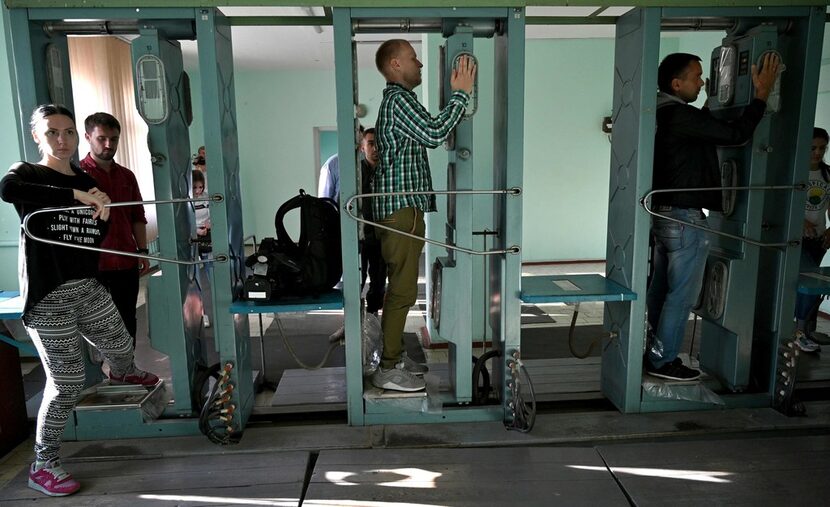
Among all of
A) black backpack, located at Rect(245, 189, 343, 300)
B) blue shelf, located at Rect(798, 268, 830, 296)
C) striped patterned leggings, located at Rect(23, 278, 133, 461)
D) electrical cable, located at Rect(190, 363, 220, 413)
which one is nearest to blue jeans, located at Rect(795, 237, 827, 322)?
blue shelf, located at Rect(798, 268, 830, 296)

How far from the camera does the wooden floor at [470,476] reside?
8.58 feet

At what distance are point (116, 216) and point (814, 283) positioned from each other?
13.4 ft

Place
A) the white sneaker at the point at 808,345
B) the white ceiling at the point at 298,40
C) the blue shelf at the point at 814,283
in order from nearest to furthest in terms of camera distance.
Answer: the blue shelf at the point at 814,283 < the white sneaker at the point at 808,345 < the white ceiling at the point at 298,40

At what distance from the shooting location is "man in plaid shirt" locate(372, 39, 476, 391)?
118 inches

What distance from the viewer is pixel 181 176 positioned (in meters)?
3.28

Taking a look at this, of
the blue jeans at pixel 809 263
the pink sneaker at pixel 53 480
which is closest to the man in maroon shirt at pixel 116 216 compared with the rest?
the pink sneaker at pixel 53 480

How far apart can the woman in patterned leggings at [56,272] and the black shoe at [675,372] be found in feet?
9.94

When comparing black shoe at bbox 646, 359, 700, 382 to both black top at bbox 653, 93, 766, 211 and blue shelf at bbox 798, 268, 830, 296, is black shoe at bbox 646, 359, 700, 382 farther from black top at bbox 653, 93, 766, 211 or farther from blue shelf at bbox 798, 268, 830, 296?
black top at bbox 653, 93, 766, 211

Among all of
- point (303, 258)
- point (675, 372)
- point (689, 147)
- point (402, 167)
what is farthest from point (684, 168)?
point (303, 258)

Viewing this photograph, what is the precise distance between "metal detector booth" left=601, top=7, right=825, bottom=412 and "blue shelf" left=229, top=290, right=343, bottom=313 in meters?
1.66

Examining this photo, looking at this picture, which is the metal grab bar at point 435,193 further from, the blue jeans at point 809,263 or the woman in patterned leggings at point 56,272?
the blue jeans at point 809,263

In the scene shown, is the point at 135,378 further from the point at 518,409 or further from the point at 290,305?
the point at 518,409

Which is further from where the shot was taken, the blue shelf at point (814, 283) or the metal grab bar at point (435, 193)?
the blue shelf at point (814, 283)

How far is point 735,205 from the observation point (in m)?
3.51
